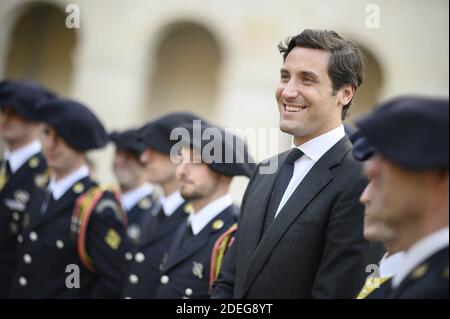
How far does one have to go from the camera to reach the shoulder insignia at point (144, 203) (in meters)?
7.06

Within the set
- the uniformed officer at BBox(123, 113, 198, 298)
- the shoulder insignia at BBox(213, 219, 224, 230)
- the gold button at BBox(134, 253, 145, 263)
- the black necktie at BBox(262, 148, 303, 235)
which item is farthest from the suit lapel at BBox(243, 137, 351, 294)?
the gold button at BBox(134, 253, 145, 263)

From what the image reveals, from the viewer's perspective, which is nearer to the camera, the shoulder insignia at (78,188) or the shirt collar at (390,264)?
the shirt collar at (390,264)

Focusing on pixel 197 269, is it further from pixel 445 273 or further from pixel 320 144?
pixel 445 273

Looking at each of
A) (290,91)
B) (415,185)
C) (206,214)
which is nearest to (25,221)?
(206,214)

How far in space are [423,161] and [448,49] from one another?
40.3ft

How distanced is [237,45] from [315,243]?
11.6m

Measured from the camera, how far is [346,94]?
123 inches

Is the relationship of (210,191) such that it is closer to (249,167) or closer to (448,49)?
(249,167)

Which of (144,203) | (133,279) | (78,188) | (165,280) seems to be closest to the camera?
(165,280)

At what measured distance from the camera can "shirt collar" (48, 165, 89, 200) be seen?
4867mm

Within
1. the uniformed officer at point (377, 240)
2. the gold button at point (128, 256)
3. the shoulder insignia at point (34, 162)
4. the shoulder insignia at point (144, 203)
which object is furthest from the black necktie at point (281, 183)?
the shoulder insignia at point (144, 203)

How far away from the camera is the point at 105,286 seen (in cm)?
455

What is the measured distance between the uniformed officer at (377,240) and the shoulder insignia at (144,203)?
4.74 m

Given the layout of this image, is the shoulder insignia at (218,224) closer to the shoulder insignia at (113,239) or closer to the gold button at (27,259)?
the shoulder insignia at (113,239)
